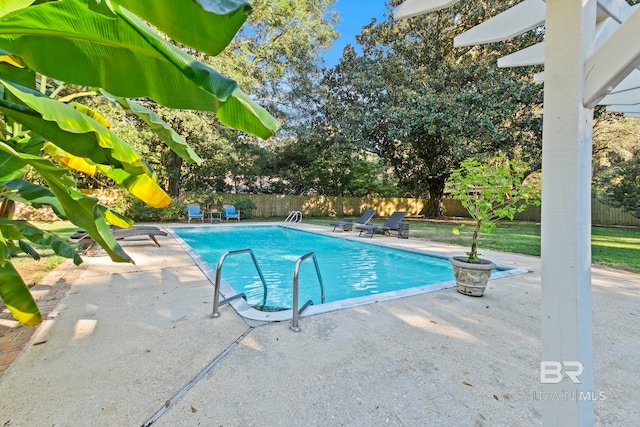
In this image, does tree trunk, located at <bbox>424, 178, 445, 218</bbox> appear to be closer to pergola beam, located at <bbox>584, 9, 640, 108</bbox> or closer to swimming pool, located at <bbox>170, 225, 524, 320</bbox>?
swimming pool, located at <bbox>170, 225, 524, 320</bbox>

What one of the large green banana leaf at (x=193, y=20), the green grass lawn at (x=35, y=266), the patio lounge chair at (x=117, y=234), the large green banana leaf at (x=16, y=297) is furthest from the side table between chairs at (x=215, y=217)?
the large green banana leaf at (x=193, y=20)

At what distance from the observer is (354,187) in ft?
77.6

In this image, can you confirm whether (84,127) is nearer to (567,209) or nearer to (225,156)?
(567,209)

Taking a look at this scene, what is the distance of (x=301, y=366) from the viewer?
2342 millimetres

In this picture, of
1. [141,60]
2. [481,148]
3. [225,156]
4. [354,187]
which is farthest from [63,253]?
[354,187]

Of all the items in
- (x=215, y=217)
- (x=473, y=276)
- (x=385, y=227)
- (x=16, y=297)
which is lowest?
(x=473, y=276)

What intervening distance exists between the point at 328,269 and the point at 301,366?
16.4 ft

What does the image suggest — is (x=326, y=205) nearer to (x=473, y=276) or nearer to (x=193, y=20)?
(x=473, y=276)

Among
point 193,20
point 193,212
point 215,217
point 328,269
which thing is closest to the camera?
point 193,20

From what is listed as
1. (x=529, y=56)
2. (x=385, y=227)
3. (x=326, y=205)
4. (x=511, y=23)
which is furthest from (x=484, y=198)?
(x=326, y=205)

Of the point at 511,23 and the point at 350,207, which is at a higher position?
the point at 511,23

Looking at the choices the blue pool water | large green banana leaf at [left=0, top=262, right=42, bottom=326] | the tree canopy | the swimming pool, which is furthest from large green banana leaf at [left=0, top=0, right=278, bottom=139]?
the tree canopy

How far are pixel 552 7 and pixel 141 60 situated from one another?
1.98 meters

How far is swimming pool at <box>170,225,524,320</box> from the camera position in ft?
17.9
